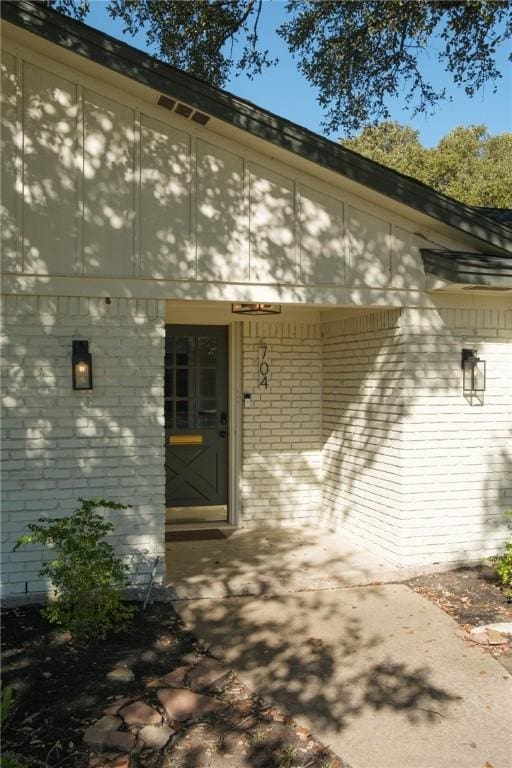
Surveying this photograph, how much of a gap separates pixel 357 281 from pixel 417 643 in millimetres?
3205

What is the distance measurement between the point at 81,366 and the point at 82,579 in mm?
1732

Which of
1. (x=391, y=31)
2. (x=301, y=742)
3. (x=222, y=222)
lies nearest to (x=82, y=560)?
(x=301, y=742)

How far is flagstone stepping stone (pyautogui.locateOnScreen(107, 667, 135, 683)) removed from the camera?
4.27 m

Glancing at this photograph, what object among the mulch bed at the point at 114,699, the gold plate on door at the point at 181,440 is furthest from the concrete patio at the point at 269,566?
the gold plate on door at the point at 181,440

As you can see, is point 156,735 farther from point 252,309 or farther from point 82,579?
point 252,309

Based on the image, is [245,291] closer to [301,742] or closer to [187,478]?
[187,478]

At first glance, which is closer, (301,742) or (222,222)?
(301,742)

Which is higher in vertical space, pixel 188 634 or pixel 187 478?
pixel 187 478

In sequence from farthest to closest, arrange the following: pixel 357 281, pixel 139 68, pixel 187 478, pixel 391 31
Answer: pixel 391 31, pixel 187 478, pixel 357 281, pixel 139 68

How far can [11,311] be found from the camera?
5.48 metres

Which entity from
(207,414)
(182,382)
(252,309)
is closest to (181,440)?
(207,414)

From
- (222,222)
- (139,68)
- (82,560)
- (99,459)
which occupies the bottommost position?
(82,560)

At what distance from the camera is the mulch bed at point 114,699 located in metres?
3.48

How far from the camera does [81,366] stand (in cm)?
557
